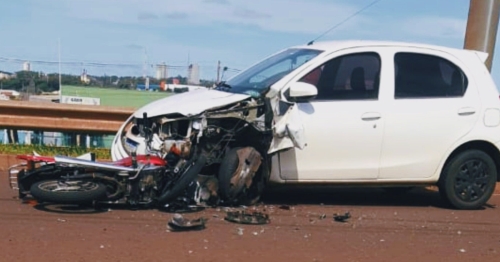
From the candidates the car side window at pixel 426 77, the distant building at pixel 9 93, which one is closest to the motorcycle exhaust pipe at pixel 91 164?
the car side window at pixel 426 77

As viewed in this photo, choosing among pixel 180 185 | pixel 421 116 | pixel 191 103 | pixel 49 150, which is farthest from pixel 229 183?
pixel 49 150

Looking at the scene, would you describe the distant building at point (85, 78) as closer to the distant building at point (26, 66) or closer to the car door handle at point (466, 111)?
the distant building at point (26, 66)

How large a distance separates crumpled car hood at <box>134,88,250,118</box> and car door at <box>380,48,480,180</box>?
Answer: 1.68m

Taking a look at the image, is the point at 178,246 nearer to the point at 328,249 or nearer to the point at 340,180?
the point at 328,249

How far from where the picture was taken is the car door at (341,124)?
27.0 ft

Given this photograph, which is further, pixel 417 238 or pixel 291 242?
pixel 417 238

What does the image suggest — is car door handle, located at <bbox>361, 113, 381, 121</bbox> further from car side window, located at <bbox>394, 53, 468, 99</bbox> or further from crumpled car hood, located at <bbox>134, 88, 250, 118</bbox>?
crumpled car hood, located at <bbox>134, 88, 250, 118</bbox>

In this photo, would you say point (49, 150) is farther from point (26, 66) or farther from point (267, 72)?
A: point (267, 72)

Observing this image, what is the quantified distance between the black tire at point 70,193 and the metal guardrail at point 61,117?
358 centimetres

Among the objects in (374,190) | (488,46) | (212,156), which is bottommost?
(374,190)

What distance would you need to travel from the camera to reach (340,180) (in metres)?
8.45

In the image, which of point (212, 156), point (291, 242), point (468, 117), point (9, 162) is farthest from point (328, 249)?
point (9, 162)

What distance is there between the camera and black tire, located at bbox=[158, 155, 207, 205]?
24.9 feet

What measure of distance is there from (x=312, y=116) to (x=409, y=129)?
1134 millimetres
